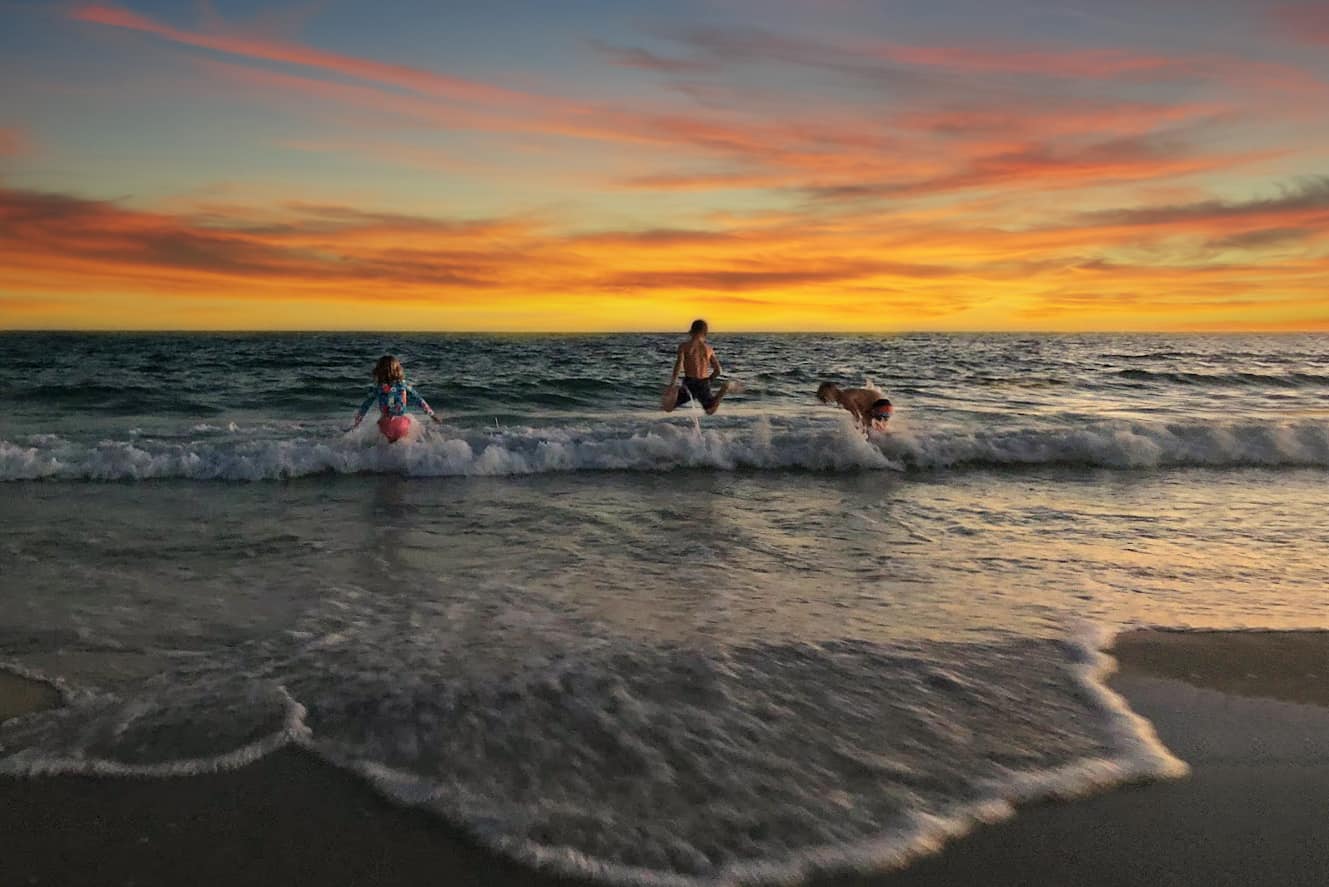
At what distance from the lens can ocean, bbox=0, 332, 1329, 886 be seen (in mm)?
3359

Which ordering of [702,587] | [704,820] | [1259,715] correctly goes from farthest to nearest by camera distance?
[702,587], [1259,715], [704,820]

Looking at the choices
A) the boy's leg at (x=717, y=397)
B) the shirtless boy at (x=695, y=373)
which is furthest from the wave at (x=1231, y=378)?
the boy's leg at (x=717, y=397)

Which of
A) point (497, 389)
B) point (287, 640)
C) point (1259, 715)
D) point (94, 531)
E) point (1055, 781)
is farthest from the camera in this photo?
point (497, 389)

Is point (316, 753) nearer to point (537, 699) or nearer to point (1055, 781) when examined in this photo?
point (537, 699)

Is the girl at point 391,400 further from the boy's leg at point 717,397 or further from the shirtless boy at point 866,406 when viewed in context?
the shirtless boy at point 866,406

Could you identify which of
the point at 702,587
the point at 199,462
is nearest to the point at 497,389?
the point at 199,462

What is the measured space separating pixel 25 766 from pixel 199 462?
9.19 m

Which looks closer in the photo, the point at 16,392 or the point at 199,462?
the point at 199,462

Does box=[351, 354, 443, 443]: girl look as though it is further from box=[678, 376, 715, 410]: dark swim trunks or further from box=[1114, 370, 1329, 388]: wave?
box=[1114, 370, 1329, 388]: wave

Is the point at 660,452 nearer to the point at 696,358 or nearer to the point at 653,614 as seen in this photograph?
the point at 696,358

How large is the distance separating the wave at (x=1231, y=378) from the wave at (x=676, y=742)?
33004 millimetres

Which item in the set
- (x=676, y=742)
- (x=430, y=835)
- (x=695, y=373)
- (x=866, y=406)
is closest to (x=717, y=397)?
(x=695, y=373)

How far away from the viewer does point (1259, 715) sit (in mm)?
4086

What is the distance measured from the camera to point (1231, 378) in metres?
33.8
